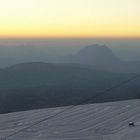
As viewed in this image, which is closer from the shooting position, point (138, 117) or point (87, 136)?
point (87, 136)

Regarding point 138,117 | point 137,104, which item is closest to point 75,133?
point 138,117

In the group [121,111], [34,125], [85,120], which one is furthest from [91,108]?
[34,125]

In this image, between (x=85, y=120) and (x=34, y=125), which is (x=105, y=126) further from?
(x=34, y=125)

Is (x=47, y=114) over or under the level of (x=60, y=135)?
over

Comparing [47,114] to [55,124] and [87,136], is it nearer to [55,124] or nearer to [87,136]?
[55,124]

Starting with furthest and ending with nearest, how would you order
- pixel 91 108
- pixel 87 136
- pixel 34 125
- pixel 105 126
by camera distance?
pixel 91 108, pixel 34 125, pixel 105 126, pixel 87 136

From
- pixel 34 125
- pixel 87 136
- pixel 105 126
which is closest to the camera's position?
pixel 87 136
